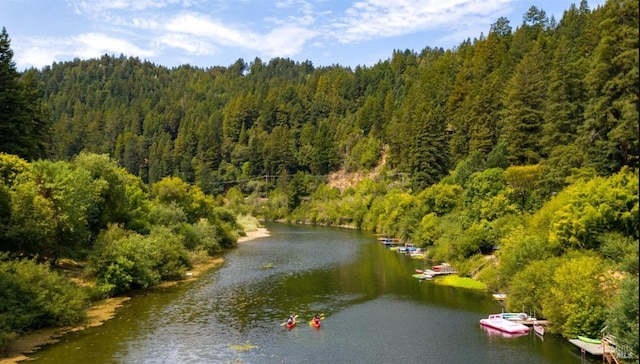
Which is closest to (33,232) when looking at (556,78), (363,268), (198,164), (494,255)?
(363,268)

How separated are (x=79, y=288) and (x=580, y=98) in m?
58.0

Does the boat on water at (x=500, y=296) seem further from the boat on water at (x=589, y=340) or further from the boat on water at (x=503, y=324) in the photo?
the boat on water at (x=589, y=340)

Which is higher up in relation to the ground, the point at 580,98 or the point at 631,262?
the point at 580,98

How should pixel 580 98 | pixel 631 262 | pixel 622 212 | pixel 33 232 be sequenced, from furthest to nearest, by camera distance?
pixel 580 98
pixel 33 232
pixel 622 212
pixel 631 262

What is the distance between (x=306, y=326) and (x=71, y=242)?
→ 25340 millimetres

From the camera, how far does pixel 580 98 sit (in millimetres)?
61375

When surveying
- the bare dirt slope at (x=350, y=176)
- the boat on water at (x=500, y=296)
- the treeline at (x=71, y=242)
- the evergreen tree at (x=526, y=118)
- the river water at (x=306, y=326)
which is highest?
the evergreen tree at (x=526, y=118)

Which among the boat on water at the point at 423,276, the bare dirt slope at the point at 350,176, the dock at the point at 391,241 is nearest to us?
the boat on water at the point at 423,276

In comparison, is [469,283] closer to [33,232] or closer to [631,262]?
[631,262]

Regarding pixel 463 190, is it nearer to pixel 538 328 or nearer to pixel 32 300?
pixel 538 328

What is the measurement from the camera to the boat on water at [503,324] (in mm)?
34728

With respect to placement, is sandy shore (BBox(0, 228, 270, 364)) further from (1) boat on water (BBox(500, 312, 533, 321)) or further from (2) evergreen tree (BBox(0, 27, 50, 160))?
(1) boat on water (BBox(500, 312, 533, 321))

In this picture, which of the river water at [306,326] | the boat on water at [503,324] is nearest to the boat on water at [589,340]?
the river water at [306,326]

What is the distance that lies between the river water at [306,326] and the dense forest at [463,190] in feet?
11.3
